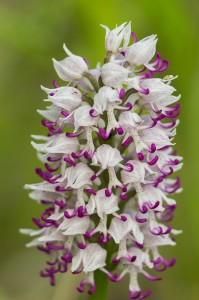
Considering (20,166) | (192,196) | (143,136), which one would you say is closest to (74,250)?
(143,136)

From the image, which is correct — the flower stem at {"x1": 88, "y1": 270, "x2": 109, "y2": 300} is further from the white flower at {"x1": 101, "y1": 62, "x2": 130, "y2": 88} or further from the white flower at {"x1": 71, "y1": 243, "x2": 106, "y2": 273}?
the white flower at {"x1": 101, "y1": 62, "x2": 130, "y2": 88}

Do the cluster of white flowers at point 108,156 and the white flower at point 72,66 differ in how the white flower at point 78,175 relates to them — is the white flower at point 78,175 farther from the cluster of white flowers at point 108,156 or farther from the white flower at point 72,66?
the white flower at point 72,66

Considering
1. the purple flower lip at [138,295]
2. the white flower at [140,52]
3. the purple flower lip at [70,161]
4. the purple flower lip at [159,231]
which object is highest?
the white flower at [140,52]

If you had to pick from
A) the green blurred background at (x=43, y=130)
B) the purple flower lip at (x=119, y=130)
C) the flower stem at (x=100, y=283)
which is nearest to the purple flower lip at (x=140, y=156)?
the purple flower lip at (x=119, y=130)

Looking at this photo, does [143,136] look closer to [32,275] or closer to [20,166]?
[32,275]

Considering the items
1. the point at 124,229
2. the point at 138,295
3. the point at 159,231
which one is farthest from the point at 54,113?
the point at 138,295

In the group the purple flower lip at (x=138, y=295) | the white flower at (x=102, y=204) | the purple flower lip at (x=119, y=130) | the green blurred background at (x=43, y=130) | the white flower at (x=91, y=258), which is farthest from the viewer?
the green blurred background at (x=43, y=130)
